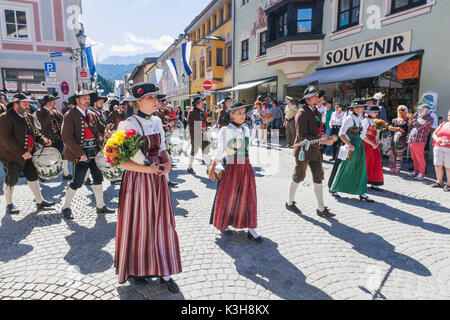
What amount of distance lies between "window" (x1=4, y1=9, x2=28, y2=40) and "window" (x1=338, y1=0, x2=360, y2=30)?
718 inches

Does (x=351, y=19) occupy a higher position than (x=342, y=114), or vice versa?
(x=351, y=19)

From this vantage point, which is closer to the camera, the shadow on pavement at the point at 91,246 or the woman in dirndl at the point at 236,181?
the shadow on pavement at the point at 91,246

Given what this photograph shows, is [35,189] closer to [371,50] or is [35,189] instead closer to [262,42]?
[371,50]

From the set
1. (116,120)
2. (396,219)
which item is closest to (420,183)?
(396,219)

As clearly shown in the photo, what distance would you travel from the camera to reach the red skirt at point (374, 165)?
6.00 m

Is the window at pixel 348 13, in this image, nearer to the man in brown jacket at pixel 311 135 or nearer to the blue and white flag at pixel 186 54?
the blue and white flag at pixel 186 54

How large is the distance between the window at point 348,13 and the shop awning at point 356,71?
5.96ft

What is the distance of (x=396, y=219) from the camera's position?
4.69m

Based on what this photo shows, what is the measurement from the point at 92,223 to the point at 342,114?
8279 mm

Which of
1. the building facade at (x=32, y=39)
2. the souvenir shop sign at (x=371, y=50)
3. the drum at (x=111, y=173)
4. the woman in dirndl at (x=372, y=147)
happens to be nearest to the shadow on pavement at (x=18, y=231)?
the drum at (x=111, y=173)

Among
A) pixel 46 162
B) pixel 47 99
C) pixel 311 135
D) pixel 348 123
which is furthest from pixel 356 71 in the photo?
pixel 46 162
